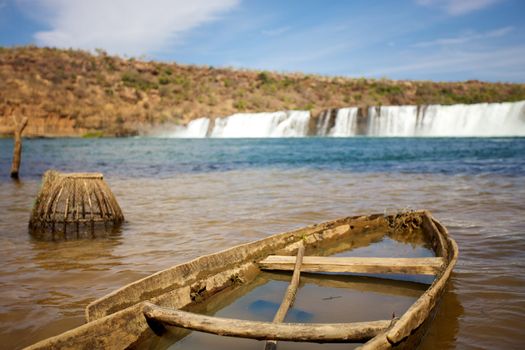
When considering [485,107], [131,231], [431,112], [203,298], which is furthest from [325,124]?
[203,298]

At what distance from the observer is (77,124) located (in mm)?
46750

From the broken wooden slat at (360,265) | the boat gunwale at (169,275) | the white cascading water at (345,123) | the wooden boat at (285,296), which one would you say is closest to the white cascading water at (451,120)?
the white cascading water at (345,123)

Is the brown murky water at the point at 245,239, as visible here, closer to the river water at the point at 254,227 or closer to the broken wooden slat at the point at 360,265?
the river water at the point at 254,227

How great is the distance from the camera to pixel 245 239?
6.23m

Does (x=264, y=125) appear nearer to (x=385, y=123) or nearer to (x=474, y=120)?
(x=385, y=123)

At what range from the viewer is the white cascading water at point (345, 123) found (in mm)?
39750

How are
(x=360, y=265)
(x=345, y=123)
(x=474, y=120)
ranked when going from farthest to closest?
(x=345, y=123) < (x=474, y=120) < (x=360, y=265)

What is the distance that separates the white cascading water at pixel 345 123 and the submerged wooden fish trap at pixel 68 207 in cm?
3526

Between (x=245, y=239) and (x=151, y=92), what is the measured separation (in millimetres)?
51394

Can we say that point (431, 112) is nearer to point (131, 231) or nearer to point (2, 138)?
Result: point (131, 231)

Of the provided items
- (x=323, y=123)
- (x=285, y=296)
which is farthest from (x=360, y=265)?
(x=323, y=123)

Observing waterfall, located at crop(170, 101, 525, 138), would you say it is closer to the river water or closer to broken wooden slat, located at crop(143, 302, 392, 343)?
the river water

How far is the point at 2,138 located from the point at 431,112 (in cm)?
4183

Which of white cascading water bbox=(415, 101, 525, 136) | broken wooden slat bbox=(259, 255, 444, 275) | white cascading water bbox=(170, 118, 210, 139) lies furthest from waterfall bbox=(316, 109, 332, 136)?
broken wooden slat bbox=(259, 255, 444, 275)
